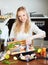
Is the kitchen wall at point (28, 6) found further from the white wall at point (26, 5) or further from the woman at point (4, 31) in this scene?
the woman at point (4, 31)

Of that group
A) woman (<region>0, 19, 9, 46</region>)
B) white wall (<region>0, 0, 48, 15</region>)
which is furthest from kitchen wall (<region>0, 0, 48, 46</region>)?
woman (<region>0, 19, 9, 46</region>)

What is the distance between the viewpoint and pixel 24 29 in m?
2.00

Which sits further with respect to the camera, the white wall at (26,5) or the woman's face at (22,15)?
the white wall at (26,5)

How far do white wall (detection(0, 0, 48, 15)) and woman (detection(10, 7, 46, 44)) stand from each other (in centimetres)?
10

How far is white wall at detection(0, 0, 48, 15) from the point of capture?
2.08 metres

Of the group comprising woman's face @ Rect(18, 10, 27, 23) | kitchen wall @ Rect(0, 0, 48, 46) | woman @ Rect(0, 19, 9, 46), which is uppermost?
kitchen wall @ Rect(0, 0, 48, 46)

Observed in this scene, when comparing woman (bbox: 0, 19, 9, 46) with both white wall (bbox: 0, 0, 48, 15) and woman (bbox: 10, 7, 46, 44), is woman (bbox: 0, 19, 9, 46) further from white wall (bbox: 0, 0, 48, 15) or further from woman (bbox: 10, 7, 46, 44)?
white wall (bbox: 0, 0, 48, 15)

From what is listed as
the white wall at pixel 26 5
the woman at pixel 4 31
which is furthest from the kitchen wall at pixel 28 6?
the woman at pixel 4 31

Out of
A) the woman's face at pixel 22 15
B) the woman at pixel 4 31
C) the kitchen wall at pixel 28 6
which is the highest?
the kitchen wall at pixel 28 6

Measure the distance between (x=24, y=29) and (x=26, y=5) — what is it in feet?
0.88

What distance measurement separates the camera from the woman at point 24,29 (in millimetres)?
1963

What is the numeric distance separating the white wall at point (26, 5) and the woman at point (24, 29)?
0.33 feet

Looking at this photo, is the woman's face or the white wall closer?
the woman's face

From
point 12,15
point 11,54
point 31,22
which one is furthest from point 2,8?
point 11,54
